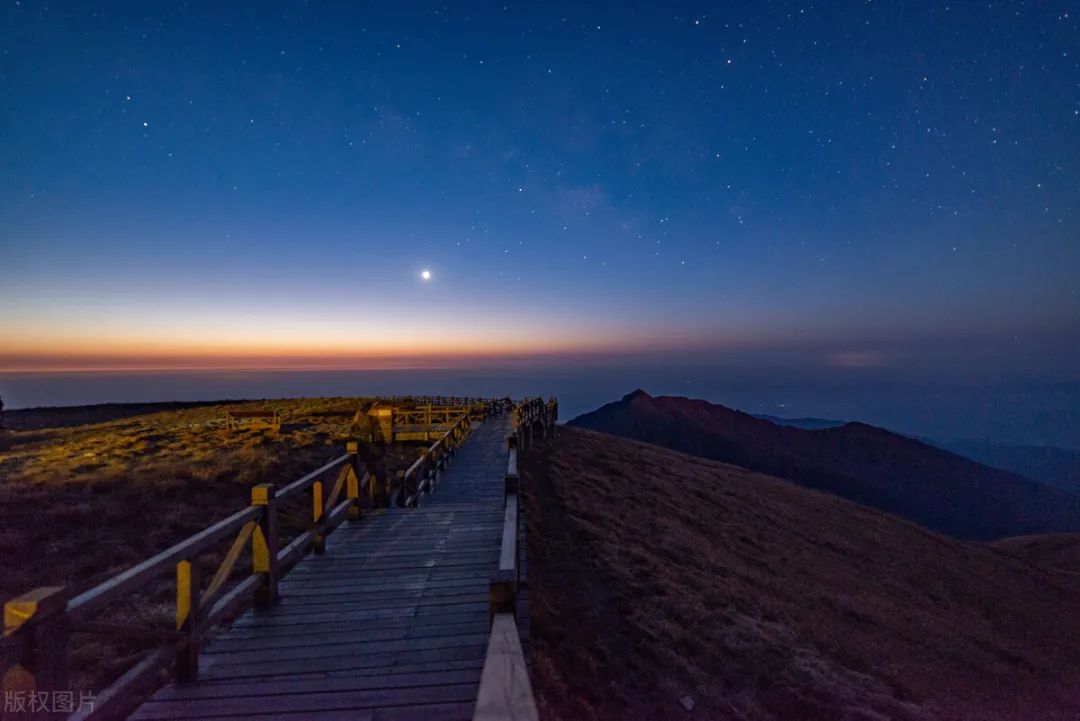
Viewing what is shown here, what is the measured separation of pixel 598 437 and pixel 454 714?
29485mm

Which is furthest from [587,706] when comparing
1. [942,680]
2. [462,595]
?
[942,680]

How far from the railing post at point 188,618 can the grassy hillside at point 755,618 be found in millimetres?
3336

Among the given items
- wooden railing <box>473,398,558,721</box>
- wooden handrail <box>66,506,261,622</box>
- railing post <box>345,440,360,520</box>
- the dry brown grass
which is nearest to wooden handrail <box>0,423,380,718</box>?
wooden handrail <box>66,506,261,622</box>

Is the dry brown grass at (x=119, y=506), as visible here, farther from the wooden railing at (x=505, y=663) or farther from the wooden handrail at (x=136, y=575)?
the wooden railing at (x=505, y=663)

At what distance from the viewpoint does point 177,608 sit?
5.08 meters

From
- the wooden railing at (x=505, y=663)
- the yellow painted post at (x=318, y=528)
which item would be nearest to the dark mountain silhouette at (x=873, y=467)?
the yellow painted post at (x=318, y=528)

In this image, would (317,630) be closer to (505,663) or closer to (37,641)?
(37,641)

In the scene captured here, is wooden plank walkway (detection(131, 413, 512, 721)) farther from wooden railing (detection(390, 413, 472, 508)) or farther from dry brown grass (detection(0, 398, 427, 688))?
wooden railing (detection(390, 413, 472, 508))

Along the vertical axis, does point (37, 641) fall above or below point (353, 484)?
above

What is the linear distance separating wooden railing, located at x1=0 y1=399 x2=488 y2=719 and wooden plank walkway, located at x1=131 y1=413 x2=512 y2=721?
22 cm

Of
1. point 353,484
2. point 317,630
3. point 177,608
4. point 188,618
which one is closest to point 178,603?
point 188,618

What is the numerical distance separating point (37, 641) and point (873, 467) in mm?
117380

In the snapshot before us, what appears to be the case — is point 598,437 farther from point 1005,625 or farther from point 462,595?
point 462,595

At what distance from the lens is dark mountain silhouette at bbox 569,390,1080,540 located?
Answer: 89312mm
